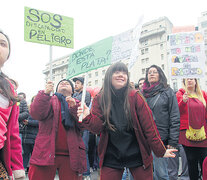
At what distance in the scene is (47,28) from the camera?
3936mm

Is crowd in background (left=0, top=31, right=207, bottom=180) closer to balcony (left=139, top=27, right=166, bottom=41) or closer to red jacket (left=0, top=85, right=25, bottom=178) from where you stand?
red jacket (left=0, top=85, right=25, bottom=178)

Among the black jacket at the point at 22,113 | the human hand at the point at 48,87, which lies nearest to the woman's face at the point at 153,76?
the human hand at the point at 48,87

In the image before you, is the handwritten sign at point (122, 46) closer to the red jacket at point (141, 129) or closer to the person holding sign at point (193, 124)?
the red jacket at point (141, 129)

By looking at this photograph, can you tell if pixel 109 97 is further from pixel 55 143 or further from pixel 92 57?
pixel 55 143

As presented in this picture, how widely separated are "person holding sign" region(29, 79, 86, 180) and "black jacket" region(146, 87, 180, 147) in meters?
1.24

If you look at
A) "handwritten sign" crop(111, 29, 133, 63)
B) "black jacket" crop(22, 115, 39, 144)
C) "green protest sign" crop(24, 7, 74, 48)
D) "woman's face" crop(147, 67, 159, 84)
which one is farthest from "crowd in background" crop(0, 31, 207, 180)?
"black jacket" crop(22, 115, 39, 144)

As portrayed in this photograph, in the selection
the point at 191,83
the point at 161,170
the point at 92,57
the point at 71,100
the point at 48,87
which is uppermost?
the point at 92,57

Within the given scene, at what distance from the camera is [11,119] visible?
186 centimetres

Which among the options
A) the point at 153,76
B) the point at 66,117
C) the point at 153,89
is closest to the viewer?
the point at 66,117

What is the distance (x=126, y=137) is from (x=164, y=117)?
1103 millimetres

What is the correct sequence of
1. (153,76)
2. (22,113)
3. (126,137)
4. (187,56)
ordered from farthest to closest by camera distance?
(22,113)
(187,56)
(153,76)
(126,137)

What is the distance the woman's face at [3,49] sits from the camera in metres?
1.84

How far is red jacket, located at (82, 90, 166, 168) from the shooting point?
2340 mm

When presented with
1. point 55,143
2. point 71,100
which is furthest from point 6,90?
point 55,143
